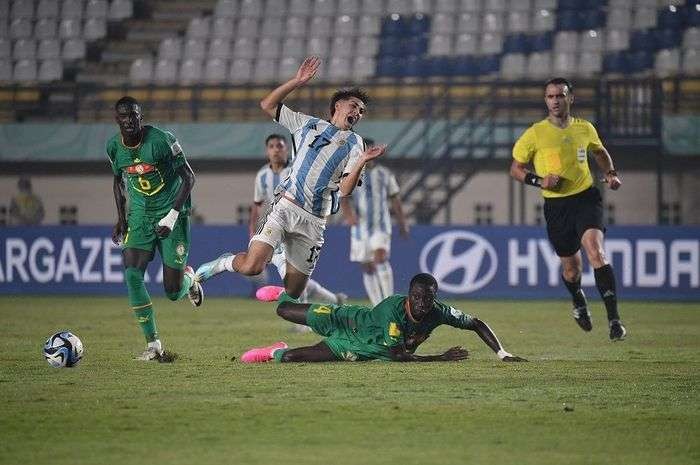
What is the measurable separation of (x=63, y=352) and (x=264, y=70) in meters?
18.2

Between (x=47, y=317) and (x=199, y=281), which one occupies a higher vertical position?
(x=199, y=281)

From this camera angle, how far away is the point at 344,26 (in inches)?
1120

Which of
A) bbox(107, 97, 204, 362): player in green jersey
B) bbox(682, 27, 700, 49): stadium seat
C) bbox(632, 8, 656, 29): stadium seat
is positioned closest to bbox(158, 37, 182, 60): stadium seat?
bbox(632, 8, 656, 29): stadium seat

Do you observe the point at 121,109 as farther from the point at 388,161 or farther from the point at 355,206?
the point at 388,161

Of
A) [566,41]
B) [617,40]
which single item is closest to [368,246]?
[566,41]

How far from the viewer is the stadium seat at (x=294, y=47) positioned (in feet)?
92.7

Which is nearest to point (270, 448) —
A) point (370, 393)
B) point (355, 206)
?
point (370, 393)

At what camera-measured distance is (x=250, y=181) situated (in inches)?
1046

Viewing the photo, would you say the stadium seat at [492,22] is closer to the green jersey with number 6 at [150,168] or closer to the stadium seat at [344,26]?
the stadium seat at [344,26]

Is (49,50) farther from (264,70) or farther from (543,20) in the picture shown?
(543,20)

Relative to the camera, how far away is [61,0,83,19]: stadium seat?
30.0 metres

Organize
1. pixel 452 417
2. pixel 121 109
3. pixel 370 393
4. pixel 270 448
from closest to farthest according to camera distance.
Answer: pixel 270 448 → pixel 452 417 → pixel 370 393 → pixel 121 109

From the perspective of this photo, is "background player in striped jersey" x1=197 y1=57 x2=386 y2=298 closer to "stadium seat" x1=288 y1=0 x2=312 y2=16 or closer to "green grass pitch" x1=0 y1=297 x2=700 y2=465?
"green grass pitch" x1=0 y1=297 x2=700 y2=465

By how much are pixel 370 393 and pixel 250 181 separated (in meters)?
17.8
